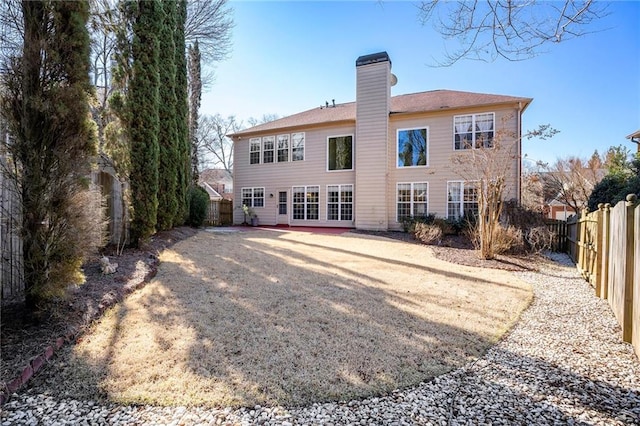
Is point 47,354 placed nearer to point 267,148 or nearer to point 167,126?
point 167,126

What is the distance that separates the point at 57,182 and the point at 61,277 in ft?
3.37

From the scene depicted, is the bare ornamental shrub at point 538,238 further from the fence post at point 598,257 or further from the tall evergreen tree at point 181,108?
the tall evergreen tree at point 181,108

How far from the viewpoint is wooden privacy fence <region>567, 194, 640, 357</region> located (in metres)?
3.23

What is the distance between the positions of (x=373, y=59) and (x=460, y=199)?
7.55m

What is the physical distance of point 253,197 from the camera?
18.2 meters

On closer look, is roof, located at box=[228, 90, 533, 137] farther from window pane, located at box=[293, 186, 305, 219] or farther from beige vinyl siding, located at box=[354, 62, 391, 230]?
window pane, located at box=[293, 186, 305, 219]

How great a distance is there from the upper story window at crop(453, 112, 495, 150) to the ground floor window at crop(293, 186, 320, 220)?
6960 mm

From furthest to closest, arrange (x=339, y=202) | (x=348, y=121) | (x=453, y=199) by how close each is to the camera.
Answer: (x=339, y=202)
(x=348, y=121)
(x=453, y=199)

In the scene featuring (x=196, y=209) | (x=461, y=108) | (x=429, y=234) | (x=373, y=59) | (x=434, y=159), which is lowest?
(x=429, y=234)

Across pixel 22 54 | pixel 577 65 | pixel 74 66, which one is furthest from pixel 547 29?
pixel 22 54

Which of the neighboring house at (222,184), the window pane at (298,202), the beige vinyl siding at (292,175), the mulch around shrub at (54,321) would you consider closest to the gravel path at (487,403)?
the mulch around shrub at (54,321)

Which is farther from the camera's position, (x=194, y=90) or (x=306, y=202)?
(x=306, y=202)

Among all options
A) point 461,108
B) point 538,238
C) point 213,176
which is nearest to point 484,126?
point 461,108

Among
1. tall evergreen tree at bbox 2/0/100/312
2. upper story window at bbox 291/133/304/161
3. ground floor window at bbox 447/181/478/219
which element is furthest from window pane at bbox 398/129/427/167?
tall evergreen tree at bbox 2/0/100/312
